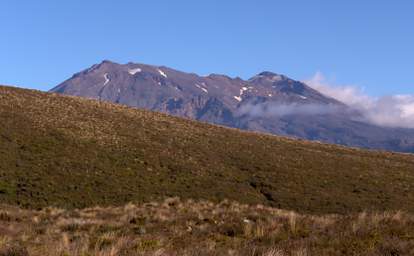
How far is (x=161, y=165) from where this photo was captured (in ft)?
167

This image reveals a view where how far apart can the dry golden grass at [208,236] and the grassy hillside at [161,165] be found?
16786mm

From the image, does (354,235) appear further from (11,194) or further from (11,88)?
(11,88)

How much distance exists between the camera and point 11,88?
250 ft

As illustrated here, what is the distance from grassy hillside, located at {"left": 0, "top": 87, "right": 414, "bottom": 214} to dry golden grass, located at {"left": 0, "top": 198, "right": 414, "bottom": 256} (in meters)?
→ 16.8

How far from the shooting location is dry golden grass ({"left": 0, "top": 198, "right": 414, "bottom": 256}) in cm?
1216

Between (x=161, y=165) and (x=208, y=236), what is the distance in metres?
34.7

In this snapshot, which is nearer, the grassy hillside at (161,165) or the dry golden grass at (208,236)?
the dry golden grass at (208,236)

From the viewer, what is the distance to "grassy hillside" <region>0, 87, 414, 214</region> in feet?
136

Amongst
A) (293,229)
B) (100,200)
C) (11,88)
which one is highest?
(11,88)

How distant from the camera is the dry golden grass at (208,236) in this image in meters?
12.2

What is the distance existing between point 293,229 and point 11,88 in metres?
66.3

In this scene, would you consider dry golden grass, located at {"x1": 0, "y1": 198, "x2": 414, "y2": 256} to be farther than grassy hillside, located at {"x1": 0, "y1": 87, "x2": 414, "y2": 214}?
No

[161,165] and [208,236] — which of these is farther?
[161,165]

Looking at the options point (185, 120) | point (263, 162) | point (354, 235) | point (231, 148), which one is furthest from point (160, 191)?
point (185, 120)
